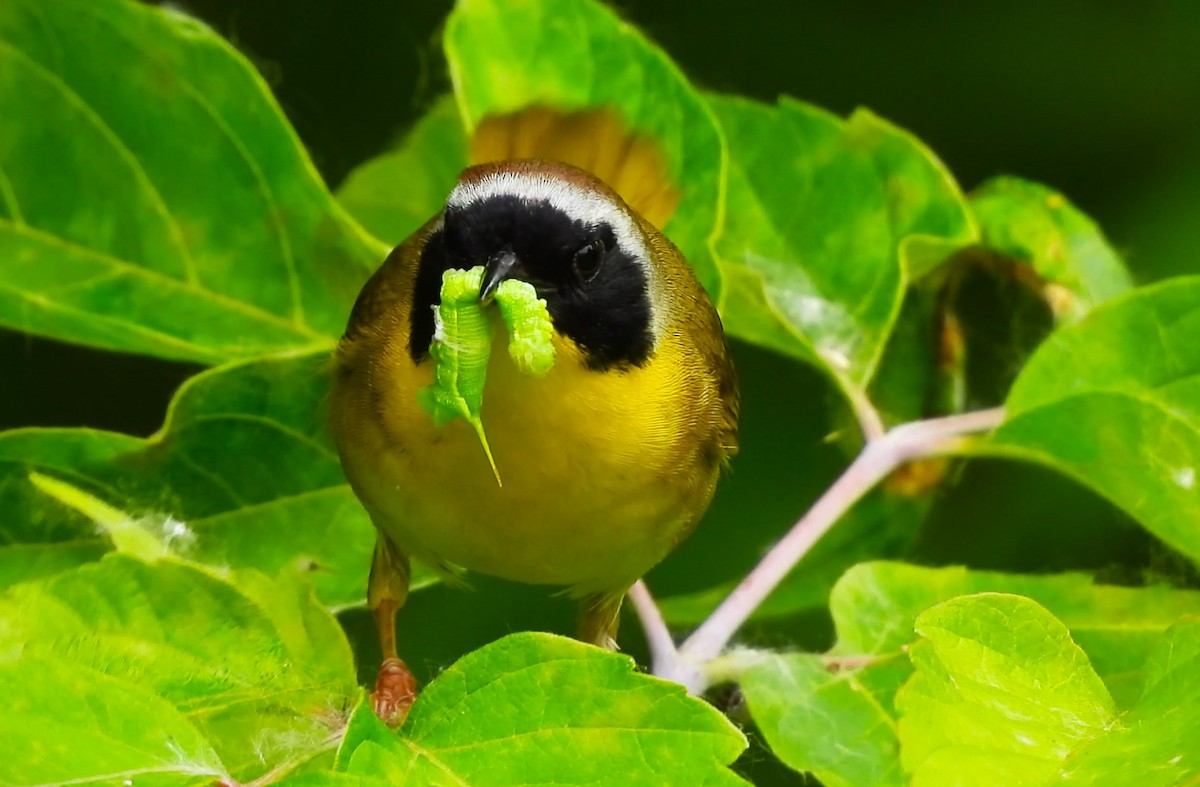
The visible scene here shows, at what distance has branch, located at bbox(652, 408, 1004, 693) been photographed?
1312 mm

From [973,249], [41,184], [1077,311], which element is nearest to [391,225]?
[41,184]

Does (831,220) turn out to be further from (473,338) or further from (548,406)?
(473,338)

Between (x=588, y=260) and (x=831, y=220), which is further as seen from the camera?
(x=831, y=220)

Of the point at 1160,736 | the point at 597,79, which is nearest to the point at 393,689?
the point at 597,79

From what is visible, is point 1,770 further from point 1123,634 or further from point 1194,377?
point 1194,377

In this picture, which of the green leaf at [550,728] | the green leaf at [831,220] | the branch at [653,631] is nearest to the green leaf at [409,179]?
the green leaf at [831,220]

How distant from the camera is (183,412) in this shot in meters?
1.34

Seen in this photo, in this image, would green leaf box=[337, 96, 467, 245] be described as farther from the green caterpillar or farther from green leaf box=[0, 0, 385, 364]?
the green caterpillar

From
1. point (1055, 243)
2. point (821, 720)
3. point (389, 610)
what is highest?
point (1055, 243)

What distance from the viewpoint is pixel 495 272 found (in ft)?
3.57

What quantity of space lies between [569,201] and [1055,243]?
0.88 metres

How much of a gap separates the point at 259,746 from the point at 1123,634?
821mm

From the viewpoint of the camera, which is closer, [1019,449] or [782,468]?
[1019,449]

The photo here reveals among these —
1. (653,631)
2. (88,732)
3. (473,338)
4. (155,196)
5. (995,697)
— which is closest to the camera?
(88,732)
